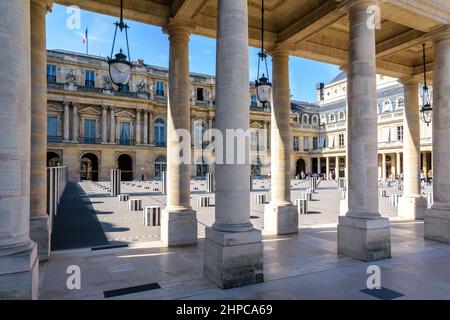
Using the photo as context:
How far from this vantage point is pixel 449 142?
339 inches

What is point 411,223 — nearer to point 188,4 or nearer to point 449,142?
point 449,142

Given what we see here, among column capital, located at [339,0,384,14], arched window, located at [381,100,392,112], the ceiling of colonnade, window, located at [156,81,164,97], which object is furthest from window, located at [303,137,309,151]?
column capital, located at [339,0,384,14]

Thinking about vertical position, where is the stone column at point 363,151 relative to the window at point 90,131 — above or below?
below

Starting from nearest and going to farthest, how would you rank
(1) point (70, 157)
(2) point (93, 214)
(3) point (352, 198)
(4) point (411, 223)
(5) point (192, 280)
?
(5) point (192, 280) < (3) point (352, 198) < (4) point (411, 223) < (2) point (93, 214) < (1) point (70, 157)

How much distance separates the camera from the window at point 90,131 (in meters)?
42.5

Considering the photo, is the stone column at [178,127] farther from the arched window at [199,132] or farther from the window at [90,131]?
the arched window at [199,132]

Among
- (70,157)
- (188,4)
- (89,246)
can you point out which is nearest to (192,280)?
(89,246)

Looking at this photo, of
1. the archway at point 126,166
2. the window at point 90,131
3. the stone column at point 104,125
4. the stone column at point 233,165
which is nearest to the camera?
the stone column at point 233,165

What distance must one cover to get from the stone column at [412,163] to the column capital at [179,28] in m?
9.54

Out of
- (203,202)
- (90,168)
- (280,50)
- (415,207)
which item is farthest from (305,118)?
(280,50)

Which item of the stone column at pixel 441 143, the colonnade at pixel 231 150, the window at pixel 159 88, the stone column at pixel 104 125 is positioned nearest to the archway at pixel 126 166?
the stone column at pixel 104 125

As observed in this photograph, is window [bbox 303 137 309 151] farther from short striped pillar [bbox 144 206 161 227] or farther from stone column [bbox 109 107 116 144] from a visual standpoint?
short striped pillar [bbox 144 206 161 227]

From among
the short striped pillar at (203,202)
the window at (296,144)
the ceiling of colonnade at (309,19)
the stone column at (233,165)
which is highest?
the window at (296,144)

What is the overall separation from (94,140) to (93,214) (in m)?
31.8
